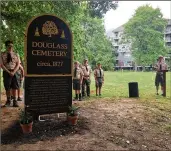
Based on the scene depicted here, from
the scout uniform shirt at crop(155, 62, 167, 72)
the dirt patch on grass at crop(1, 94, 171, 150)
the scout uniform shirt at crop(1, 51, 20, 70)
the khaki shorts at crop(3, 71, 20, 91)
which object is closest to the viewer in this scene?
the dirt patch on grass at crop(1, 94, 171, 150)

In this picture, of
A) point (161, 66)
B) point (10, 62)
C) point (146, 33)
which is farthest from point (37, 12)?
point (146, 33)

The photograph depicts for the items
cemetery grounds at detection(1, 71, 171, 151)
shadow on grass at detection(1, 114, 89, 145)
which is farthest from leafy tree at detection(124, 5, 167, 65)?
shadow on grass at detection(1, 114, 89, 145)

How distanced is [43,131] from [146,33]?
193 ft

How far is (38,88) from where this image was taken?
23.2 ft

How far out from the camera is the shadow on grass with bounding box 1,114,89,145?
6.23m

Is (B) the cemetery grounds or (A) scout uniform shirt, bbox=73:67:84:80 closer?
(B) the cemetery grounds

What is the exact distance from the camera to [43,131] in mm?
6703

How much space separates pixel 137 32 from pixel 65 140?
2372 inches

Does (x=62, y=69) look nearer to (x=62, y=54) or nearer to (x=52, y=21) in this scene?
(x=62, y=54)

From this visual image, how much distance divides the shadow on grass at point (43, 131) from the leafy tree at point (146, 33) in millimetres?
55264

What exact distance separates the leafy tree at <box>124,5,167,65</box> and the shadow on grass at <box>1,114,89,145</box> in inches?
2176

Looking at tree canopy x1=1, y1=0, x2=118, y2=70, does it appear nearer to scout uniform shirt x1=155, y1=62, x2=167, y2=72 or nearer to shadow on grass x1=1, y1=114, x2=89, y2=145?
scout uniform shirt x1=155, y1=62, x2=167, y2=72

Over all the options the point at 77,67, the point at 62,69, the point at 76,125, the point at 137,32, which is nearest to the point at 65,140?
the point at 76,125

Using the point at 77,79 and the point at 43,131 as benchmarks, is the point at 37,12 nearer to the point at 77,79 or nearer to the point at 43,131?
the point at 77,79
